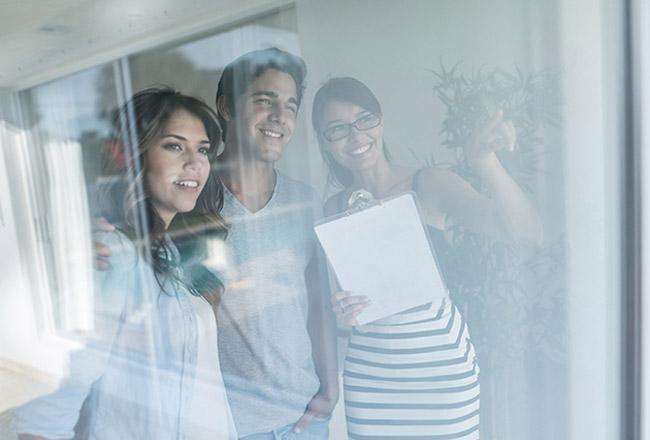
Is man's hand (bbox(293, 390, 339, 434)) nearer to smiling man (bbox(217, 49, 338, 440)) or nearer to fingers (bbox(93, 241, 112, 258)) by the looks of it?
smiling man (bbox(217, 49, 338, 440))

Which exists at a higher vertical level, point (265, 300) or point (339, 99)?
point (339, 99)

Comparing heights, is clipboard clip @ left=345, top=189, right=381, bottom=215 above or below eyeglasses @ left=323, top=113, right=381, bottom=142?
below

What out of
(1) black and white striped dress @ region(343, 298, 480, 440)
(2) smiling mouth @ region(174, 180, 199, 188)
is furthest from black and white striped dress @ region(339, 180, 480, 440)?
(2) smiling mouth @ region(174, 180, 199, 188)

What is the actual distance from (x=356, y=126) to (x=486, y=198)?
342 mm

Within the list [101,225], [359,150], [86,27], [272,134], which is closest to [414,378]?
[359,150]

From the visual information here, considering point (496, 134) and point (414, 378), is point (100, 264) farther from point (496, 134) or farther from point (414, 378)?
point (496, 134)

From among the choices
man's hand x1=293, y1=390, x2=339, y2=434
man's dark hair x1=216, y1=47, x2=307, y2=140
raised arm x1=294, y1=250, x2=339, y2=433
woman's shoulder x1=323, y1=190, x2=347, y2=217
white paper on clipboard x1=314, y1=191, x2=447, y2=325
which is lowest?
man's hand x1=293, y1=390, x2=339, y2=434

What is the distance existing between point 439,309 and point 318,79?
0.59 meters

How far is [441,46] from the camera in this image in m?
1.04

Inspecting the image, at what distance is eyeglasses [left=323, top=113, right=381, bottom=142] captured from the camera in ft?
3.43

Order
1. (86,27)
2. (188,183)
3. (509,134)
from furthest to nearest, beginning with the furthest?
(509,134)
(188,183)
(86,27)

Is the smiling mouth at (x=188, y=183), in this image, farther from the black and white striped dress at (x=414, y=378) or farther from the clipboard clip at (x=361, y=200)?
the black and white striped dress at (x=414, y=378)

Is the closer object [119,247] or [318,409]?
[119,247]

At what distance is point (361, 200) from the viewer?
1.06 meters
